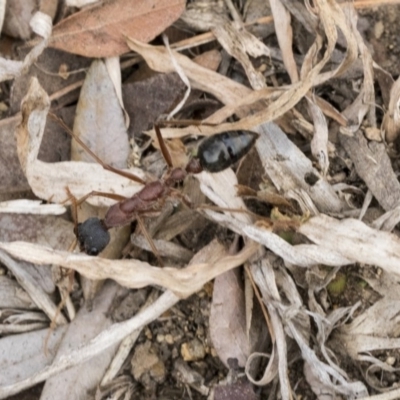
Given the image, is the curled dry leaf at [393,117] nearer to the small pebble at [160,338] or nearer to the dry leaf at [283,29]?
the dry leaf at [283,29]

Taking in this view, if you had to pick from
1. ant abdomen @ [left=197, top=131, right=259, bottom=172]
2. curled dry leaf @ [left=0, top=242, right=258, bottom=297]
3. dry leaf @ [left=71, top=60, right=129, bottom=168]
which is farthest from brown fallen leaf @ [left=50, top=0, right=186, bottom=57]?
curled dry leaf @ [left=0, top=242, right=258, bottom=297]

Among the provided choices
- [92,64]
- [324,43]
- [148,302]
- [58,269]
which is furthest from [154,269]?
[324,43]

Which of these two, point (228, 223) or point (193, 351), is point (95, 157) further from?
point (193, 351)

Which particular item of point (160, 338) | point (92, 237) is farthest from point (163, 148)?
point (160, 338)

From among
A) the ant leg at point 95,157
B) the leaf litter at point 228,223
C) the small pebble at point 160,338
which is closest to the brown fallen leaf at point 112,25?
the leaf litter at point 228,223

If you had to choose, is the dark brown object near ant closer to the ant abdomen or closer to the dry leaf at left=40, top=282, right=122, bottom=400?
the ant abdomen

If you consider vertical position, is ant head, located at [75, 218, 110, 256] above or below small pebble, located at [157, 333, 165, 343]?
above
